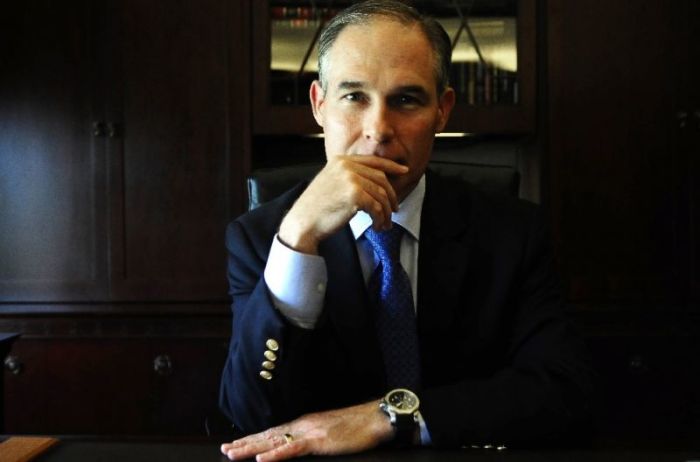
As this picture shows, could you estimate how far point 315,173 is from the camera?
5.88ft

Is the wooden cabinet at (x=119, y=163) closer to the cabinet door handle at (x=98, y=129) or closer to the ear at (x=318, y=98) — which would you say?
the cabinet door handle at (x=98, y=129)

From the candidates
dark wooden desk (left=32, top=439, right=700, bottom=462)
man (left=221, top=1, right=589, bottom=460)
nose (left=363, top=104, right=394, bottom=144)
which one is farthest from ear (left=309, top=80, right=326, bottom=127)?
dark wooden desk (left=32, top=439, right=700, bottom=462)

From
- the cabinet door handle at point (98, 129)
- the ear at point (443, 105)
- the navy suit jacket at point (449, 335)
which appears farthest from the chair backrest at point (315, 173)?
the cabinet door handle at point (98, 129)

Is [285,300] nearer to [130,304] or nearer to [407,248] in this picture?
[407,248]

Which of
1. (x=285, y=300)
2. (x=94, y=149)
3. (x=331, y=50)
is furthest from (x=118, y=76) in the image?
(x=285, y=300)

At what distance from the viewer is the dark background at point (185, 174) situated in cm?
291

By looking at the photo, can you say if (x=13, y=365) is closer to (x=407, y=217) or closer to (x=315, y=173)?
(x=315, y=173)

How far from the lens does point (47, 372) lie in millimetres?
2908

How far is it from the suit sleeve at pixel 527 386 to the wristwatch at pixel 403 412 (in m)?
0.02

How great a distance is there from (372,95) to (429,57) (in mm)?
143

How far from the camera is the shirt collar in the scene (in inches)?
57.2

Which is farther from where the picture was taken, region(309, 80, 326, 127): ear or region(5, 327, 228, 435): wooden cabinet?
region(5, 327, 228, 435): wooden cabinet

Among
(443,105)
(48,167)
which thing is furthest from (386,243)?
(48,167)

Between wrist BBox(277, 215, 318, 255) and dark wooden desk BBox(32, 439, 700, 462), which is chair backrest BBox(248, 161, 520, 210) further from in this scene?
dark wooden desk BBox(32, 439, 700, 462)
